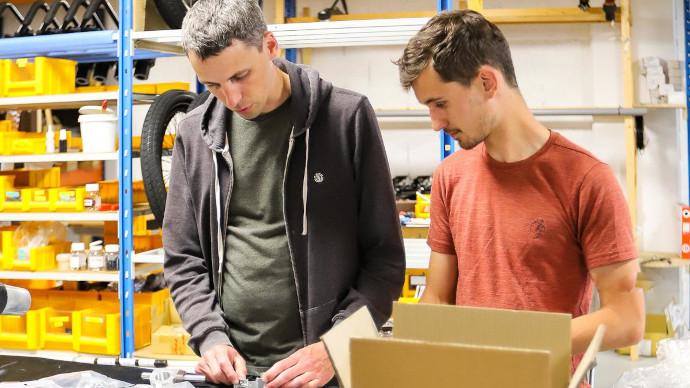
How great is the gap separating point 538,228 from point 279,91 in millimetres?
653

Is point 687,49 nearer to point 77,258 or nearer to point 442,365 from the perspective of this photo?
point 77,258

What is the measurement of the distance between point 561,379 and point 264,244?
0.78m

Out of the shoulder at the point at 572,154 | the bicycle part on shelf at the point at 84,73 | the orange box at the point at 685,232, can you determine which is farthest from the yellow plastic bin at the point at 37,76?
the orange box at the point at 685,232

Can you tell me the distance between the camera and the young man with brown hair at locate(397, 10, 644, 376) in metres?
1.21

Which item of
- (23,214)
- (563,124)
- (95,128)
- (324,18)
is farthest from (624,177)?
(23,214)

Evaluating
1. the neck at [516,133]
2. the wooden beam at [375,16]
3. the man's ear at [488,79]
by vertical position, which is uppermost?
the wooden beam at [375,16]

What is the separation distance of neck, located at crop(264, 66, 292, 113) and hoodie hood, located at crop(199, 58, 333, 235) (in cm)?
2

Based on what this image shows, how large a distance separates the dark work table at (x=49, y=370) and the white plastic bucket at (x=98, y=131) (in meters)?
1.90

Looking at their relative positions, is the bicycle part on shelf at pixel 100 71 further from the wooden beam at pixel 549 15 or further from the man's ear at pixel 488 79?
Answer: the man's ear at pixel 488 79

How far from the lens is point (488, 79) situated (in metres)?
1.31

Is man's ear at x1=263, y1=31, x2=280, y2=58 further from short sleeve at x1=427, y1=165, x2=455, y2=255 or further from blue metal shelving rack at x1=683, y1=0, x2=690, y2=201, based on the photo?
blue metal shelving rack at x1=683, y1=0, x2=690, y2=201

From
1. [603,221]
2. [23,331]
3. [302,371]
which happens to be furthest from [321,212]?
[23,331]

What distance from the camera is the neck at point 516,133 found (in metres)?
1.33

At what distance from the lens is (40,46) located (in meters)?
3.46
